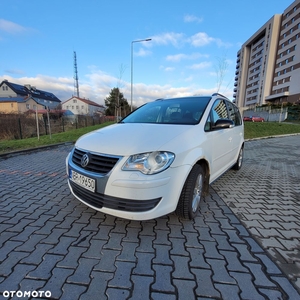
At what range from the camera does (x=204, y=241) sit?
2.10m

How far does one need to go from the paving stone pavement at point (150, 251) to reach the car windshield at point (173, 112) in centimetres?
141

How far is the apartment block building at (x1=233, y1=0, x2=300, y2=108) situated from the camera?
46.0 meters

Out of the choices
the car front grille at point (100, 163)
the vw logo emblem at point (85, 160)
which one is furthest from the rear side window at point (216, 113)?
the vw logo emblem at point (85, 160)

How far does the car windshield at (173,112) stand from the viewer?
9.30ft

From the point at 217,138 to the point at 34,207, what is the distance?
2959 mm

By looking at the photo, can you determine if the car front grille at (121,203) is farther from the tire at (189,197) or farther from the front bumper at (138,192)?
the tire at (189,197)

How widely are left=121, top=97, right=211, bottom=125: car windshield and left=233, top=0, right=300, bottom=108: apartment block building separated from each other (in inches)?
1906

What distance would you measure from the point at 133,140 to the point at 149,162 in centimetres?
38

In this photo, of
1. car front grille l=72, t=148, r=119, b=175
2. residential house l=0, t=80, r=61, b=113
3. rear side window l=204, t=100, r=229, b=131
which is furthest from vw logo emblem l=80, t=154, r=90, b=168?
residential house l=0, t=80, r=61, b=113

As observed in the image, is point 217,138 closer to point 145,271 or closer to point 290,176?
point 145,271

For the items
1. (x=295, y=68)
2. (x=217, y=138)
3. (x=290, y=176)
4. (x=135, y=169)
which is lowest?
(x=290, y=176)

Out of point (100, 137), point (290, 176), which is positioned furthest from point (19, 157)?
point (290, 176)

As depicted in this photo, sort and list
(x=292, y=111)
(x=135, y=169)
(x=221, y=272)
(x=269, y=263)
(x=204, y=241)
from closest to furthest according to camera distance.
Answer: (x=221, y=272) < (x=269, y=263) < (x=135, y=169) < (x=204, y=241) < (x=292, y=111)

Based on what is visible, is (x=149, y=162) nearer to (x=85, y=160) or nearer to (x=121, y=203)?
(x=121, y=203)
